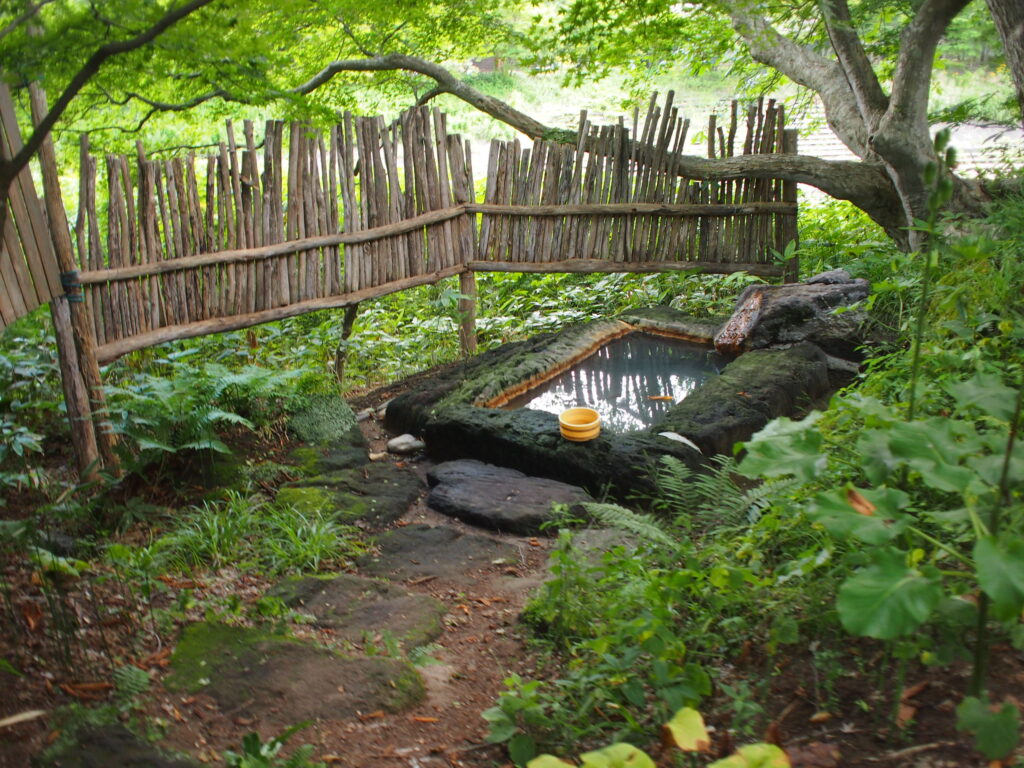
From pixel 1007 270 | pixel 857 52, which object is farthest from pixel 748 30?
pixel 1007 270

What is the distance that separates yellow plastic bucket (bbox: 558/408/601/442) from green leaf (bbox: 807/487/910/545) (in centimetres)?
281

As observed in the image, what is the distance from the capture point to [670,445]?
4422 millimetres

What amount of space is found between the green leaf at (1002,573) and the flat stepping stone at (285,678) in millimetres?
1671

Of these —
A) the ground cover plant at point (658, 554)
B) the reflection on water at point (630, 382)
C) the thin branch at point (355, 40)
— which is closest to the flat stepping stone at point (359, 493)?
the ground cover plant at point (658, 554)

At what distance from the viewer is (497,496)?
4.32 meters

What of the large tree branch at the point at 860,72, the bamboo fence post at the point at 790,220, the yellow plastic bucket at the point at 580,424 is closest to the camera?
the yellow plastic bucket at the point at 580,424

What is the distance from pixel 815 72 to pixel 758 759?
820 cm

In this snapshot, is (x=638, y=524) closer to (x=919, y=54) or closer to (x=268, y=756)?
(x=268, y=756)

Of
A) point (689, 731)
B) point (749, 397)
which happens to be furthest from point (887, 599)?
point (749, 397)

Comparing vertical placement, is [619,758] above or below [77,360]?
below

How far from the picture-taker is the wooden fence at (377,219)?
492 cm

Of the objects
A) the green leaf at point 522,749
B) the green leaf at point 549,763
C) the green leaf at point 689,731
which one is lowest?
the green leaf at point 522,749

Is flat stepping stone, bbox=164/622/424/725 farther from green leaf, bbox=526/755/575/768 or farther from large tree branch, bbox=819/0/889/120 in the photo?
large tree branch, bbox=819/0/889/120

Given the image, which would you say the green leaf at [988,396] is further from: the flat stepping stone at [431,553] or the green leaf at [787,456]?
the flat stepping stone at [431,553]
